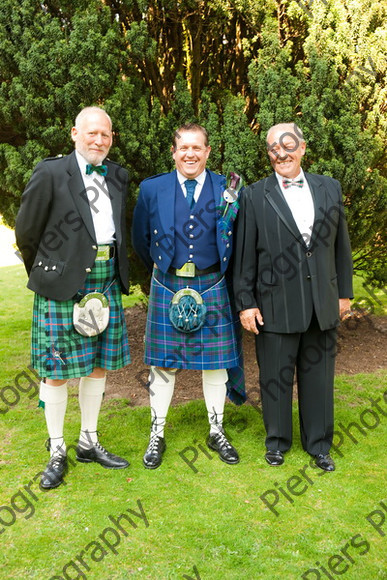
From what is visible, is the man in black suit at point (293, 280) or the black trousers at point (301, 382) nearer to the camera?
the man in black suit at point (293, 280)

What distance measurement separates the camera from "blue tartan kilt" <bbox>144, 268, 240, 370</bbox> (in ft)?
10.1

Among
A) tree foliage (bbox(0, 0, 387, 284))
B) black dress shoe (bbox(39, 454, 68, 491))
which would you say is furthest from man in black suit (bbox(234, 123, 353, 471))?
black dress shoe (bbox(39, 454, 68, 491))

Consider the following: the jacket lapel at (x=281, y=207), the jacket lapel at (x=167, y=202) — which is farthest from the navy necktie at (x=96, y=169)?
the jacket lapel at (x=281, y=207)

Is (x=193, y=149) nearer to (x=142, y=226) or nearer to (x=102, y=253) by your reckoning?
(x=142, y=226)

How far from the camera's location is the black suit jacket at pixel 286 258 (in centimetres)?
292

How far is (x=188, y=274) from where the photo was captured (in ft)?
9.93

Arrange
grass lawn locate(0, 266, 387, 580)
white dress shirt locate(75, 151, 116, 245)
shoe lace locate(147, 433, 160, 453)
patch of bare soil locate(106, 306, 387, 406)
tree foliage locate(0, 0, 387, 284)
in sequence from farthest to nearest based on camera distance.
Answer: patch of bare soil locate(106, 306, 387, 406) → tree foliage locate(0, 0, 387, 284) → shoe lace locate(147, 433, 160, 453) → white dress shirt locate(75, 151, 116, 245) → grass lawn locate(0, 266, 387, 580)

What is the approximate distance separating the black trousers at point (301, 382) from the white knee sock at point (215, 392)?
0.81ft

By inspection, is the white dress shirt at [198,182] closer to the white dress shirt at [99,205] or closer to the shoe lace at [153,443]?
the white dress shirt at [99,205]

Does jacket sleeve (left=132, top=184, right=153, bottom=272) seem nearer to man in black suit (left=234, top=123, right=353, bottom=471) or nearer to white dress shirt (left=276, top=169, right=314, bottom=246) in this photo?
man in black suit (left=234, top=123, right=353, bottom=471)

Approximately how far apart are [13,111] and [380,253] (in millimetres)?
3405

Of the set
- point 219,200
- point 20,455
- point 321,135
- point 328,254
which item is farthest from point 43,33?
point 20,455

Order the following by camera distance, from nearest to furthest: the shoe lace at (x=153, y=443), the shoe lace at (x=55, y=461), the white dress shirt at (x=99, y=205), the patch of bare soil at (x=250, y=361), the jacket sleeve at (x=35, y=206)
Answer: the jacket sleeve at (x=35, y=206) → the white dress shirt at (x=99, y=205) → the shoe lace at (x=55, y=461) → the shoe lace at (x=153, y=443) → the patch of bare soil at (x=250, y=361)

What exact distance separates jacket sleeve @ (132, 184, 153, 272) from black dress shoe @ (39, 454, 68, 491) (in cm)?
127
